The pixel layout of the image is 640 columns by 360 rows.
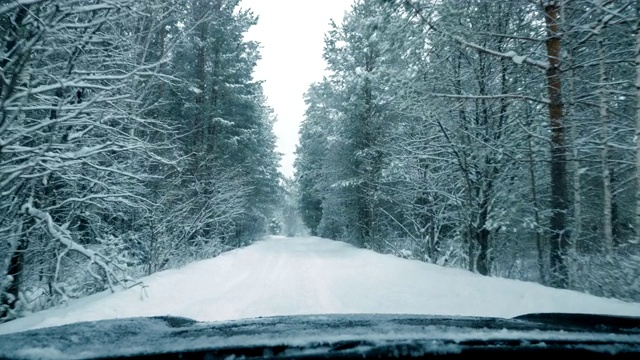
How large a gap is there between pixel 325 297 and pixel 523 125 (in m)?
6.04

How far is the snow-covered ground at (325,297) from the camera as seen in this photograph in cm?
458

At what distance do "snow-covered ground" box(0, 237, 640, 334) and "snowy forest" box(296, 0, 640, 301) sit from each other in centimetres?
141

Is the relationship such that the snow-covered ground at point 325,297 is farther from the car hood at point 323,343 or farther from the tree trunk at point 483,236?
the car hood at point 323,343

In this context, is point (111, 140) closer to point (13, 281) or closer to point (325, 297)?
point (13, 281)

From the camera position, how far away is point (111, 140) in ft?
22.2

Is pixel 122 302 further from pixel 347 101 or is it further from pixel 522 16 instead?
pixel 347 101

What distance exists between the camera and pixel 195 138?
55.0 feet

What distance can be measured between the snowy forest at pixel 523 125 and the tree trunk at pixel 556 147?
0.03 meters

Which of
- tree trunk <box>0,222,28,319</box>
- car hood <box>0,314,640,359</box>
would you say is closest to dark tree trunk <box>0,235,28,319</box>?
tree trunk <box>0,222,28,319</box>

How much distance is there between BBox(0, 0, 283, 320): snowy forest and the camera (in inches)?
197

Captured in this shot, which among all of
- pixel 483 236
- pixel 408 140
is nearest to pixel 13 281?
pixel 408 140

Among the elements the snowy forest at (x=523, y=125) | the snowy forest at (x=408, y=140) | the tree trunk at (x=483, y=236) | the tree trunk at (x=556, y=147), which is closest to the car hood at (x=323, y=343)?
the snowy forest at (x=408, y=140)

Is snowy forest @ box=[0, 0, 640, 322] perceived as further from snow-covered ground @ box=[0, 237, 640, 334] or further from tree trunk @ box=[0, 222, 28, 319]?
snow-covered ground @ box=[0, 237, 640, 334]

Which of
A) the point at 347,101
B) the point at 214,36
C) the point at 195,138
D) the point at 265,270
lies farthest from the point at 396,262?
the point at 214,36
